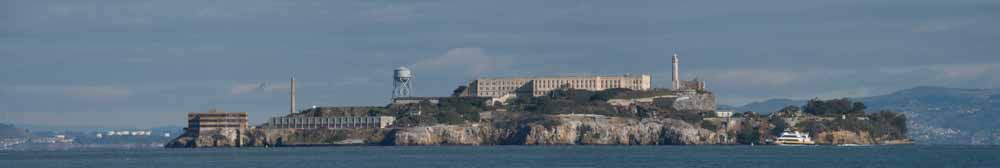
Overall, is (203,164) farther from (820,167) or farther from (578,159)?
Result: (820,167)

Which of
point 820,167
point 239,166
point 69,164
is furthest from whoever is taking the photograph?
point 69,164

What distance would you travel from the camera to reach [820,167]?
150000 millimetres

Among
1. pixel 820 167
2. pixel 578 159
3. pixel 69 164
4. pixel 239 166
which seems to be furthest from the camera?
pixel 69 164

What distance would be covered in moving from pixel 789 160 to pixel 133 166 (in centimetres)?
5757

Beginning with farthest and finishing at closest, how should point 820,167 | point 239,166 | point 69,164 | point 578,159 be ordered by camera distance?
1. point 69,164
2. point 578,159
3. point 239,166
4. point 820,167

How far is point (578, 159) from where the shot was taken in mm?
171875

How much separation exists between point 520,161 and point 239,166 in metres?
25.0

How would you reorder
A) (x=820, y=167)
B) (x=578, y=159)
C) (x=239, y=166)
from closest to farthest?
(x=820, y=167), (x=239, y=166), (x=578, y=159)

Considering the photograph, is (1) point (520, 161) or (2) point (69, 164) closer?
(1) point (520, 161)

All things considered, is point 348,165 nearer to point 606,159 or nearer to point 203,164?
point 203,164

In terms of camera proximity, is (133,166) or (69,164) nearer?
(133,166)

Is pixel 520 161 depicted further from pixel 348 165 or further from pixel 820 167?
pixel 820 167

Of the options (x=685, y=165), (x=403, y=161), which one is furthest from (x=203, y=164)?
(x=685, y=165)

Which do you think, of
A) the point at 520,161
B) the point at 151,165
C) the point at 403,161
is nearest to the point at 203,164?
the point at 151,165
